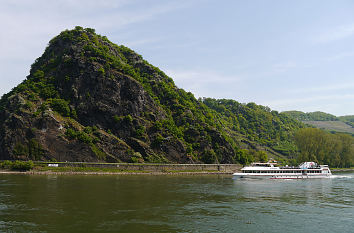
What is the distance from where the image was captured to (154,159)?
13088 cm

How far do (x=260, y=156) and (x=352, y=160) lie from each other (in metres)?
56.1

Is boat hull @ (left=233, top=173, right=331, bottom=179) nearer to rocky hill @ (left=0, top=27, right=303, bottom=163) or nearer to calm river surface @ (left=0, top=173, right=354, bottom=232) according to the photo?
calm river surface @ (left=0, top=173, right=354, bottom=232)

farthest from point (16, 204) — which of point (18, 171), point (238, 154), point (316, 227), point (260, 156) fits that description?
point (260, 156)

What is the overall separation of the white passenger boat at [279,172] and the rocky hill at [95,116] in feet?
135

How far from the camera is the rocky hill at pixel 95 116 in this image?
115 metres

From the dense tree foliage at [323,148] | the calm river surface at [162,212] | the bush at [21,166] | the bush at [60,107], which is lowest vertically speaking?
the calm river surface at [162,212]

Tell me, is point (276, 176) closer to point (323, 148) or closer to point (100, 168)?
point (100, 168)

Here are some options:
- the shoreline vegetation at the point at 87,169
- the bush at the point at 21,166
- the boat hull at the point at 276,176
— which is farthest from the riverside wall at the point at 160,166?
the boat hull at the point at 276,176

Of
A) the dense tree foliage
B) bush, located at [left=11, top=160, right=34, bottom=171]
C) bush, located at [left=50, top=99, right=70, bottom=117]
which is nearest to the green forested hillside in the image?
bush, located at [left=50, top=99, right=70, bottom=117]

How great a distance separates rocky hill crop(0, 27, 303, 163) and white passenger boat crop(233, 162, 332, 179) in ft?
135

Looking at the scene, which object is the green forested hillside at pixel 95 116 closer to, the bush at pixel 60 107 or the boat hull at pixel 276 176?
the bush at pixel 60 107

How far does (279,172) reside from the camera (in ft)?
351

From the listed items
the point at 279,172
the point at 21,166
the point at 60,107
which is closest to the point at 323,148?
the point at 279,172

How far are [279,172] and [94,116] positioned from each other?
84298mm
